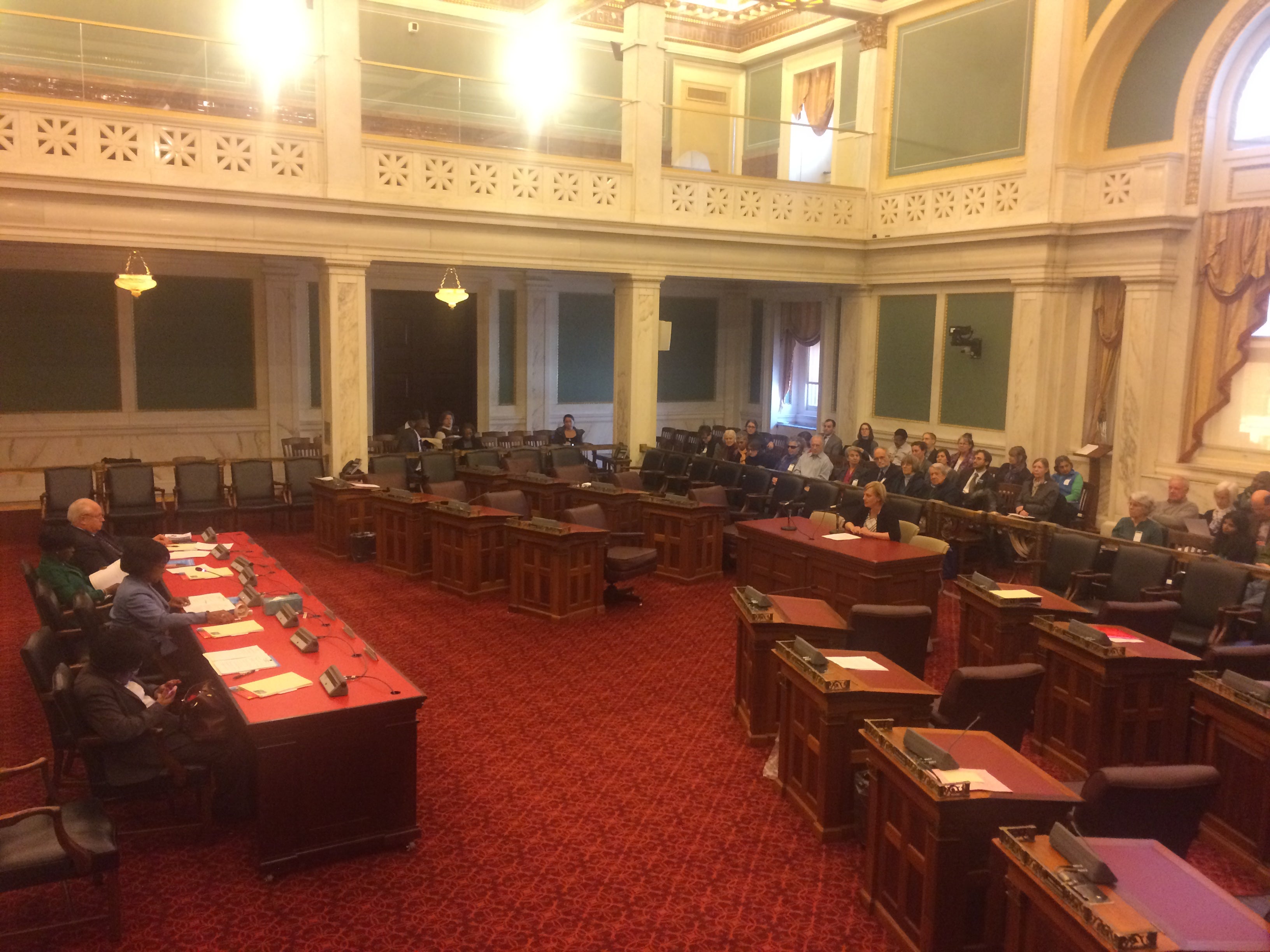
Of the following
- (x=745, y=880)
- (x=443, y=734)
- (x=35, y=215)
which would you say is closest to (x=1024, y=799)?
(x=745, y=880)

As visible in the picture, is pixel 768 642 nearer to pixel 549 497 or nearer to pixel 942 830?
pixel 942 830

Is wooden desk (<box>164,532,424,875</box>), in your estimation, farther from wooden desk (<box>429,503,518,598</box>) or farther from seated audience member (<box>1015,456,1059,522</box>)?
seated audience member (<box>1015,456,1059,522</box>)

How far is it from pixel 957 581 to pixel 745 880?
3382 mm

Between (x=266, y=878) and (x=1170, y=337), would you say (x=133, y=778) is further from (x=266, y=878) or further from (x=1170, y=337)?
(x=1170, y=337)

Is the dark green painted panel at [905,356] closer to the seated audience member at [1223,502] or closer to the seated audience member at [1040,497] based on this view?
the seated audience member at [1040,497]

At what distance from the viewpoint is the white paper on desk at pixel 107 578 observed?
6.91 metres

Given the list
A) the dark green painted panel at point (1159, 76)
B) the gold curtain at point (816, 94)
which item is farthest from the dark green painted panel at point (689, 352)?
the dark green painted panel at point (1159, 76)

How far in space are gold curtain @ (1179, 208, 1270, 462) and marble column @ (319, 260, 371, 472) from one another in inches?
389

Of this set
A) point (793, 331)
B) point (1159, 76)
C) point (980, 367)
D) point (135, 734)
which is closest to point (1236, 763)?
point (135, 734)

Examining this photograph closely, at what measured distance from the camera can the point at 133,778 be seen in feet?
15.6

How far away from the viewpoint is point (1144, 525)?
28.0ft

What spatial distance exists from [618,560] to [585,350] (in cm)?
974

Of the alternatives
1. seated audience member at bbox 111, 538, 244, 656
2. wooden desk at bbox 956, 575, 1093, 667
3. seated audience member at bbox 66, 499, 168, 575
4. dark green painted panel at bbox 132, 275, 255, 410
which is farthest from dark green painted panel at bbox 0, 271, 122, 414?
wooden desk at bbox 956, 575, 1093, 667

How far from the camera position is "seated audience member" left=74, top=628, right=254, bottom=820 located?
4.68 meters
